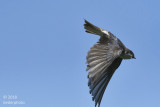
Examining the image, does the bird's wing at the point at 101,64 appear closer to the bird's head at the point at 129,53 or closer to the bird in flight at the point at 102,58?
the bird in flight at the point at 102,58

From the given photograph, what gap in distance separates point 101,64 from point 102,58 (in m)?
0.15

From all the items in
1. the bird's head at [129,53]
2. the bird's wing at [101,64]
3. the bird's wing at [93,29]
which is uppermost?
the bird's wing at [93,29]

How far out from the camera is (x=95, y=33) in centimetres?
939

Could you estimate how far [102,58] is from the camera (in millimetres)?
8445

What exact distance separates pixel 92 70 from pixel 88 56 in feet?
1.11

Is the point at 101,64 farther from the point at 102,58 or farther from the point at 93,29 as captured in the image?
the point at 93,29

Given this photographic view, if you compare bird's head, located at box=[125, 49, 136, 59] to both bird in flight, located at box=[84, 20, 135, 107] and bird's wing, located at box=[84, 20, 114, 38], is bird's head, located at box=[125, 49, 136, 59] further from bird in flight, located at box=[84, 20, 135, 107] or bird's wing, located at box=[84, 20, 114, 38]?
bird's wing, located at box=[84, 20, 114, 38]

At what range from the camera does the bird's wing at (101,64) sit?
319 inches

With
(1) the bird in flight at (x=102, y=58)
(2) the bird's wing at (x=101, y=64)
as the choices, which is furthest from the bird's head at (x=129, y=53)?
(2) the bird's wing at (x=101, y=64)

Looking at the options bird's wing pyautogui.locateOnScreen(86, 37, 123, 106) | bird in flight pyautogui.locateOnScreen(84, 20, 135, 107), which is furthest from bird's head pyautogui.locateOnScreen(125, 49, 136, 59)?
bird's wing pyautogui.locateOnScreen(86, 37, 123, 106)

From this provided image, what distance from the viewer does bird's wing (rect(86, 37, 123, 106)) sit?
811cm

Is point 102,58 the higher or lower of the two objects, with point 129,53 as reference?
lower

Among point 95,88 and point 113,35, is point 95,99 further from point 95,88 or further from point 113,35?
point 113,35

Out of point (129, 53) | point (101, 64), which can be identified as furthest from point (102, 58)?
point (129, 53)
